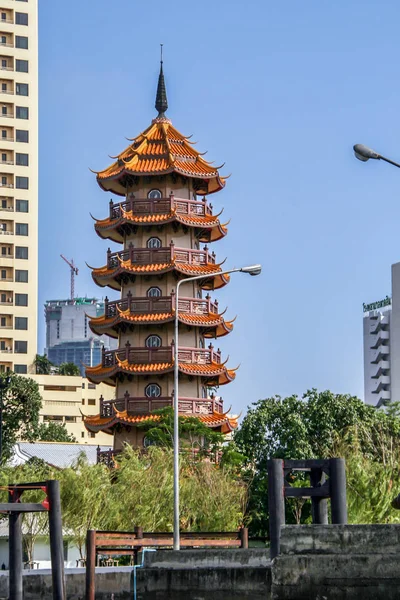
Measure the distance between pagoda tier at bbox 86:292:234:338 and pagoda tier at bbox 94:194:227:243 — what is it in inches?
164

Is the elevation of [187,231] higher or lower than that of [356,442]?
higher

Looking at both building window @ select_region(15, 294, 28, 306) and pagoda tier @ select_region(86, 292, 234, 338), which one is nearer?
pagoda tier @ select_region(86, 292, 234, 338)

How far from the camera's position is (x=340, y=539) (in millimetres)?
21438

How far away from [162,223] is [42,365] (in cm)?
6118

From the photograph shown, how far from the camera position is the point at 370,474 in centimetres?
5734

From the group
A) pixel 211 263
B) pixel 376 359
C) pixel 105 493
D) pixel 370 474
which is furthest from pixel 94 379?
pixel 376 359

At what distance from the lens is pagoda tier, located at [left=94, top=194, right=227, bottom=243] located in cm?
7775

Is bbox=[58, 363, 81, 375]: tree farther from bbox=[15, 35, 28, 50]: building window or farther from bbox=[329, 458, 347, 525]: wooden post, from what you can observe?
bbox=[329, 458, 347, 525]: wooden post

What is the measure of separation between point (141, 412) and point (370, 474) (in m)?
21.2

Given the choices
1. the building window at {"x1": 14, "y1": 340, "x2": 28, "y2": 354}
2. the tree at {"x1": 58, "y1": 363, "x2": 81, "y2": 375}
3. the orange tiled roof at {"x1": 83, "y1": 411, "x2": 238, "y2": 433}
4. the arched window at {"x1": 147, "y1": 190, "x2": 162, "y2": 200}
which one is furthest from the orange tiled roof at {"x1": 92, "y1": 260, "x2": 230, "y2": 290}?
the tree at {"x1": 58, "y1": 363, "x2": 81, "y2": 375}

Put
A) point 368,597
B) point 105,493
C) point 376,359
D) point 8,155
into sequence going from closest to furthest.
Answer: point 368,597 → point 105,493 → point 8,155 → point 376,359

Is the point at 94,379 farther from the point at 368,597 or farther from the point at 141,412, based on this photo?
the point at 368,597

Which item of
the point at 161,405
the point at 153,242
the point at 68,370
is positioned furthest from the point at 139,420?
the point at 68,370

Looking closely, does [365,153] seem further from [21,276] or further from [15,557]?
[21,276]
